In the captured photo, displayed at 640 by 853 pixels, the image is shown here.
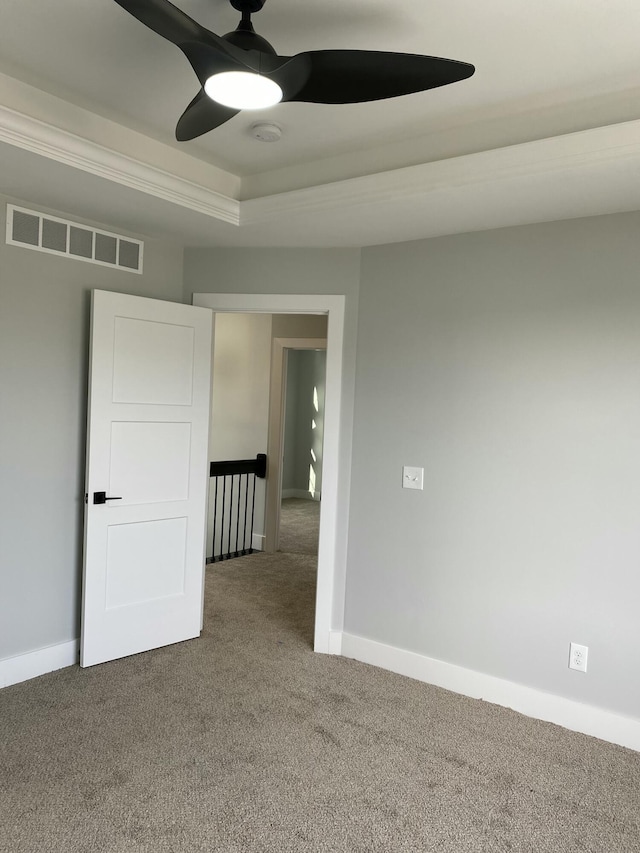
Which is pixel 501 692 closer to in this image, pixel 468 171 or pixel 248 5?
pixel 468 171

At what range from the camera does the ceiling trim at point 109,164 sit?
2291 mm

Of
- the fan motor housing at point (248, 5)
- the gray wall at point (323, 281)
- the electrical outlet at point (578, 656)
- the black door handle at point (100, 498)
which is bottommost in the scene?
the electrical outlet at point (578, 656)

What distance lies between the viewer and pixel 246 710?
9.62 feet

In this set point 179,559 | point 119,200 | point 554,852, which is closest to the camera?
point 554,852

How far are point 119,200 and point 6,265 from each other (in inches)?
25.9

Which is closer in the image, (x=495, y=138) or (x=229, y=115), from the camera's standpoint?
(x=229, y=115)

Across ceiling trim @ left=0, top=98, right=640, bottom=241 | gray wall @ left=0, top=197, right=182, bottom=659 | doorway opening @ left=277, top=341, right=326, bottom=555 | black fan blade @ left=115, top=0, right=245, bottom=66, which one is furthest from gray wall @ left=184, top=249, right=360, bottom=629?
doorway opening @ left=277, top=341, right=326, bottom=555

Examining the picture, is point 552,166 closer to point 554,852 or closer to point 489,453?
point 489,453

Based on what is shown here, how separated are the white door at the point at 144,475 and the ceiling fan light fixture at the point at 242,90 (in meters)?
1.84

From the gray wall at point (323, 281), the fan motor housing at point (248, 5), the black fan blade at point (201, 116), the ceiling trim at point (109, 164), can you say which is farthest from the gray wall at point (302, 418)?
the fan motor housing at point (248, 5)

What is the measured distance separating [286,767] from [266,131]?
8.63 ft

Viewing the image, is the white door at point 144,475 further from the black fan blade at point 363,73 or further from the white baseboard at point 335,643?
the black fan blade at point 363,73

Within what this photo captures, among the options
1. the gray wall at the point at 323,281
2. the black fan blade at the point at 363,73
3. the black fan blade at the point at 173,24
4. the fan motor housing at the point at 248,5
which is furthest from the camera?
the gray wall at the point at 323,281

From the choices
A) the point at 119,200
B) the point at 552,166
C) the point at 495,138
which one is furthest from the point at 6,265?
the point at 552,166
